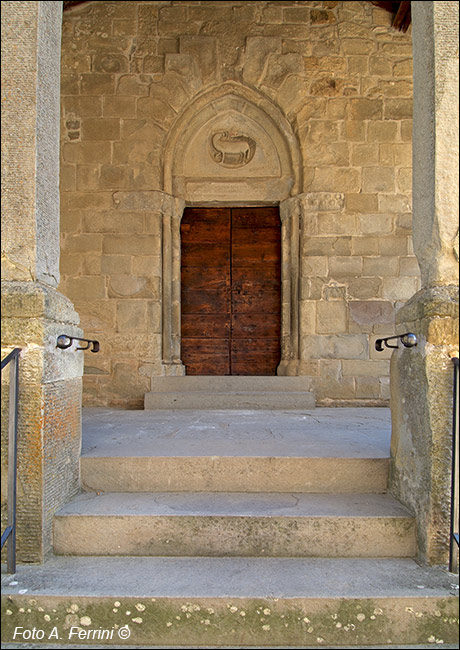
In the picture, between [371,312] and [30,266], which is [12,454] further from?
[371,312]

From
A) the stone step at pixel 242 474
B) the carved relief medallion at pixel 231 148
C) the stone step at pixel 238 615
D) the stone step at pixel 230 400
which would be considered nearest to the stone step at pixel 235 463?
the stone step at pixel 242 474

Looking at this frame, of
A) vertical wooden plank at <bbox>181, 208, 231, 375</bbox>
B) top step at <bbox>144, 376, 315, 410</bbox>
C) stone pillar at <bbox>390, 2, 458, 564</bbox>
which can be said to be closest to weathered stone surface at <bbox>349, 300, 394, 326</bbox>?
top step at <bbox>144, 376, 315, 410</bbox>

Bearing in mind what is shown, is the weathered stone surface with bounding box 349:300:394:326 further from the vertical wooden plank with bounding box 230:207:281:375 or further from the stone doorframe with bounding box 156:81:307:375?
the vertical wooden plank with bounding box 230:207:281:375

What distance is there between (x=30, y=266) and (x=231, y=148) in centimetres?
356

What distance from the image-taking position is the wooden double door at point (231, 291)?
17.2ft

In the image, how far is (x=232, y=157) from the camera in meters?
5.10

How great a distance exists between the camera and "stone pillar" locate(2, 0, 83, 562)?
2.00m

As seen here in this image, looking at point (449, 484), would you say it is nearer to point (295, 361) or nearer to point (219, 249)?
point (295, 361)

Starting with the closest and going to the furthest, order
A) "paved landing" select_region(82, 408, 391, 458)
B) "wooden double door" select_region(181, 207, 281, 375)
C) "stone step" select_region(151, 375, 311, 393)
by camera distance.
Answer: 1. "paved landing" select_region(82, 408, 391, 458)
2. "stone step" select_region(151, 375, 311, 393)
3. "wooden double door" select_region(181, 207, 281, 375)

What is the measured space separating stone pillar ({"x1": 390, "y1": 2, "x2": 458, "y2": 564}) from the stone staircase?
177 millimetres

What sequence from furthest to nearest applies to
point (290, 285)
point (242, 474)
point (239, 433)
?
point (290, 285)
point (239, 433)
point (242, 474)

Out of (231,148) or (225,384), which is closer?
(225,384)

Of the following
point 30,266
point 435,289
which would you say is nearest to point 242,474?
point 435,289

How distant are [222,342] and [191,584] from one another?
351 centimetres
